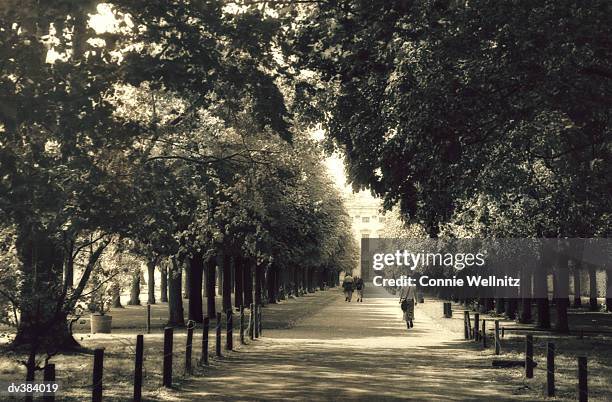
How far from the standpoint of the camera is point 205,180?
16.8 m

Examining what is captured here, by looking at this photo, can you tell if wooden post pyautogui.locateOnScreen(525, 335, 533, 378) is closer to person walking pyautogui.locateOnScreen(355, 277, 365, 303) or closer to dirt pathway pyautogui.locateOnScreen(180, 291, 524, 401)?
dirt pathway pyautogui.locateOnScreen(180, 291, 524, 401)

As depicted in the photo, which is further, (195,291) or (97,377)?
(195,291)

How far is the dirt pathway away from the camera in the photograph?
1393 cm

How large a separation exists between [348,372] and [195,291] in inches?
682

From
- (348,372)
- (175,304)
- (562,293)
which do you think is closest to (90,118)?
(348,372)

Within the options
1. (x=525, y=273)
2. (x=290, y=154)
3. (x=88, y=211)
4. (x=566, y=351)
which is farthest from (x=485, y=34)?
(x=525, y=273)

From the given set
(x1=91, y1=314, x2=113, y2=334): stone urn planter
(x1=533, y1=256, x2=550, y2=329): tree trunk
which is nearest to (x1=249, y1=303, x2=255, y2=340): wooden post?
(x1=91, y1=314, x2=113, y2=334): stone urn planter

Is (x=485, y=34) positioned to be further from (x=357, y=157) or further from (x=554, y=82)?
(x=357, y=157)

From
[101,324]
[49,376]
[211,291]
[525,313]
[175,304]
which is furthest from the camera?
[525,313]

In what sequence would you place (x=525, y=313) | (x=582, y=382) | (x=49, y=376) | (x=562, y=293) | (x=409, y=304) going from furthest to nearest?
(x=525, y=313)
(x=409, y=304)
(x=562, y=293)
(x=582, y=382)
(x=49, y=376)

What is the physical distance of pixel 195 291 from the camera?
33.9m

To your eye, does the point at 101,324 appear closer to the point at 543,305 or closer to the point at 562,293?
the point at 562,293

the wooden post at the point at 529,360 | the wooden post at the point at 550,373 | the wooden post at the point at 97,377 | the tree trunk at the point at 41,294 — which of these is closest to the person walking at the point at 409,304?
the wooden post at the point at 529,360

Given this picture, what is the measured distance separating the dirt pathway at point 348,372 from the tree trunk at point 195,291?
600cm
